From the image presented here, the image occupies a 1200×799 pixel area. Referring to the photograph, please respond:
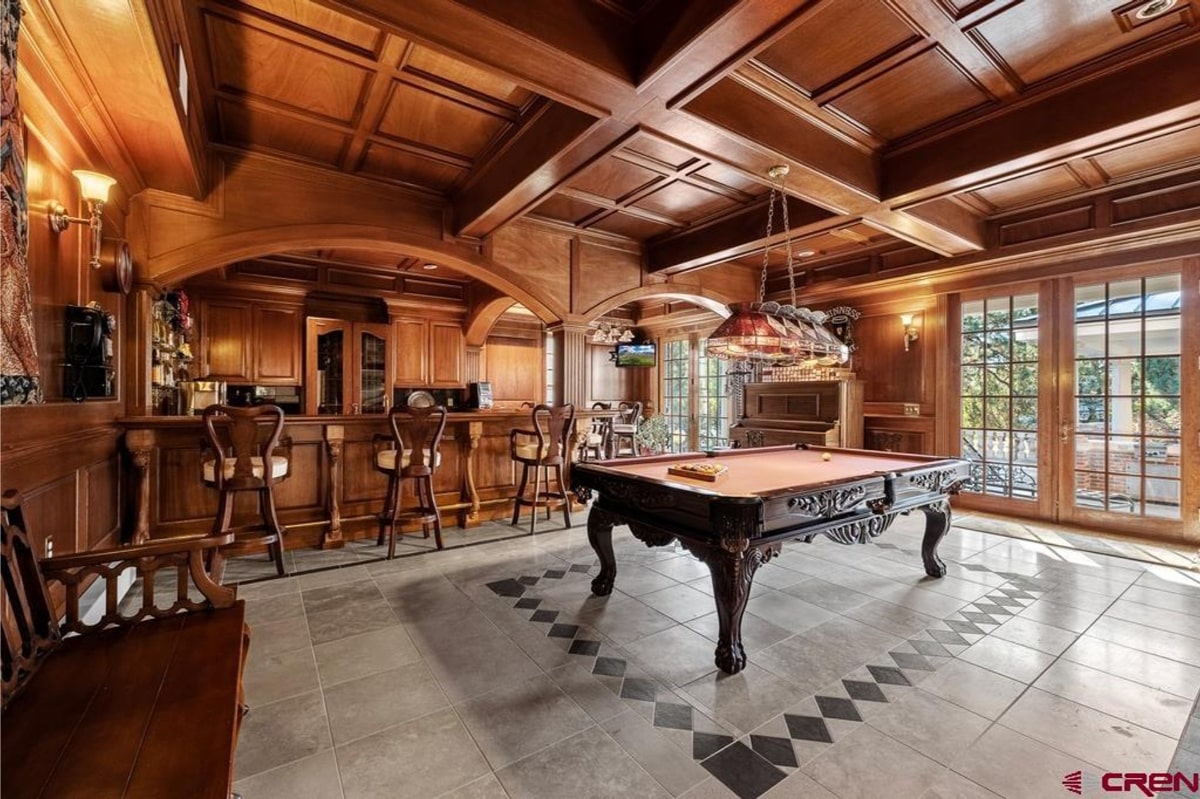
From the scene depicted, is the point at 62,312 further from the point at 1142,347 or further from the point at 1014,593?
the point at 1142,347

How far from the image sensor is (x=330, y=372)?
7059 mm

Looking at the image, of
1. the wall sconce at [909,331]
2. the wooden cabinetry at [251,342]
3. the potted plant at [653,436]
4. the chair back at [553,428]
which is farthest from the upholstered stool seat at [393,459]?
the wall sconce at [909,331]

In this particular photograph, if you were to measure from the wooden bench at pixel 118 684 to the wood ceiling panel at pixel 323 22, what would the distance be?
2.22 metres

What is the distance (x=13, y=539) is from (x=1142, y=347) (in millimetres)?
7336

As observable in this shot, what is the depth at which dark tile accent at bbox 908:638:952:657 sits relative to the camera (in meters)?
2.50

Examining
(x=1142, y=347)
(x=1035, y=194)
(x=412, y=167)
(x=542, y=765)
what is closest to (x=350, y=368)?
(x=412, y=167)

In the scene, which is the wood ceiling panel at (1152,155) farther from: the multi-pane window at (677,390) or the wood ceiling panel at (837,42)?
the multi-pane window at (677,390)

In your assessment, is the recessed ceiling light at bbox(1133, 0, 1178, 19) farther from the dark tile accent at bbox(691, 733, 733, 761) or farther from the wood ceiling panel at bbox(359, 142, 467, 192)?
the wood ceiling panel at bbox(359, 142, 467, 192)

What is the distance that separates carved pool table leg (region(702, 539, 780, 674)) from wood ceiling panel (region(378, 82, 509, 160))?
9.71ft

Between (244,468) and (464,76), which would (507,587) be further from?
(464,76)

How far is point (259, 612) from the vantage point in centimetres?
296

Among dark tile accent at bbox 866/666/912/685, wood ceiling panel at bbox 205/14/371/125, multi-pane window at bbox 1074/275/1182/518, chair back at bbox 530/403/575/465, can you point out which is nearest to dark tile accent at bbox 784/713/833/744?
dark tile accent at bbox 866/666/912/685

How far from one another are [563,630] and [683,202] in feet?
12.3
